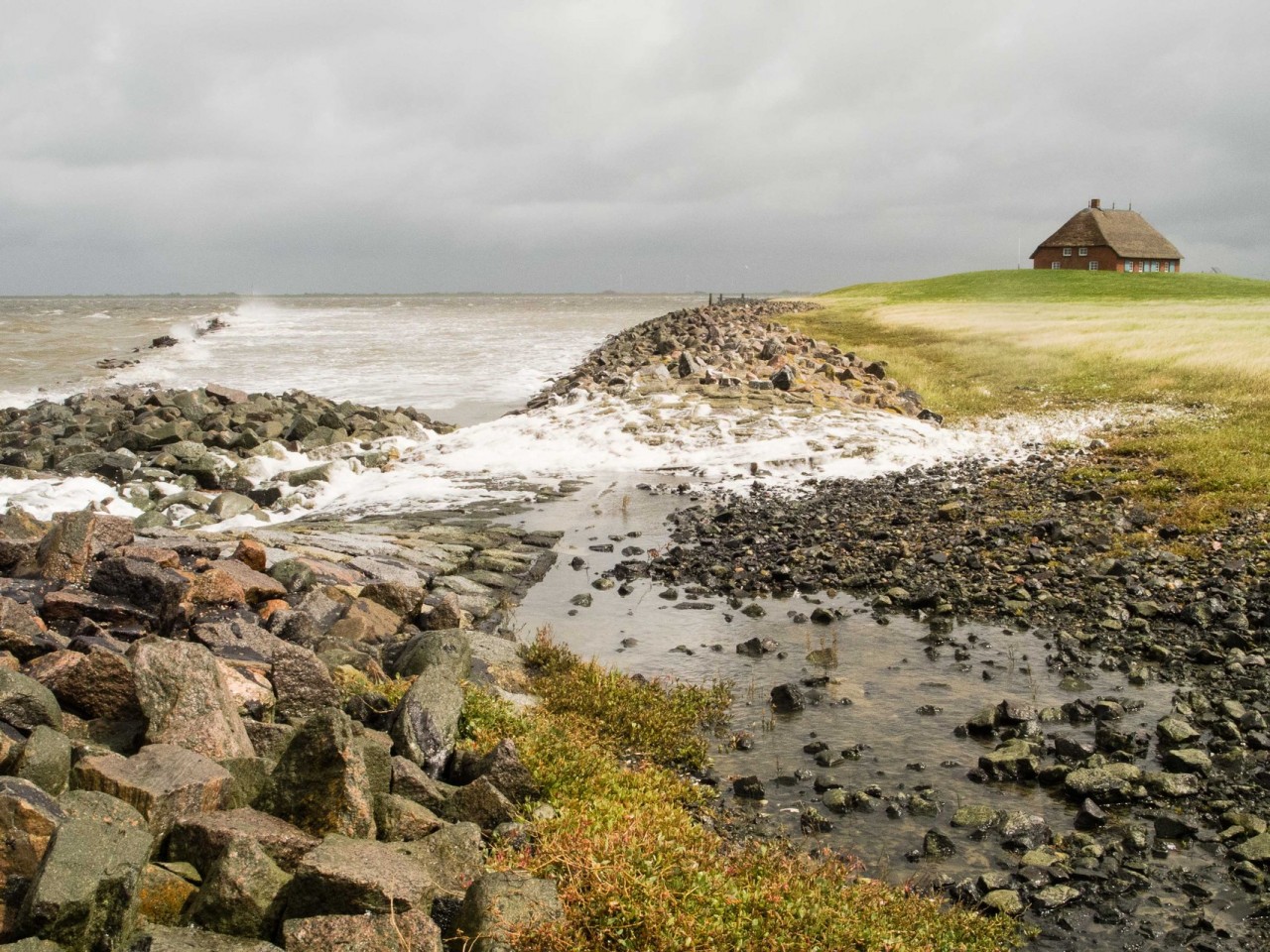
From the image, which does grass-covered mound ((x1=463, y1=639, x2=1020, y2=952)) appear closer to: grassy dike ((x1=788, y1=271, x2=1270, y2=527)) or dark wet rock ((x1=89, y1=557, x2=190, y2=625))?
dark wet rock ((x1=89, y1=557, x2=190, y2=625))

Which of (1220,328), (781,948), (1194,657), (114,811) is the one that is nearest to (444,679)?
(114,811)

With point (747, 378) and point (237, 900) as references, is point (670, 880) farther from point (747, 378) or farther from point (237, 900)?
point (747, 378)

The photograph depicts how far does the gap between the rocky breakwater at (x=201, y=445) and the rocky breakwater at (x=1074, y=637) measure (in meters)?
8.88

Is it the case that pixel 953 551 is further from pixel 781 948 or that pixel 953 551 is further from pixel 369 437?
pixel 369 437

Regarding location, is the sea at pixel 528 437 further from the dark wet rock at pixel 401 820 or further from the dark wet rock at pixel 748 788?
the dark wet rock at pixel 401 820

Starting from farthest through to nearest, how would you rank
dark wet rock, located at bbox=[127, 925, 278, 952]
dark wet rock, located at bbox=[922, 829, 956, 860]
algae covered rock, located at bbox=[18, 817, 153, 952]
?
dark wet rock, located at bbox=[922, 829, 956, 860] < dark wet rock, located at bbox=[127, 925, 278, 952] < algae covered rock, located at bbox=[18, 817, 153, 952]

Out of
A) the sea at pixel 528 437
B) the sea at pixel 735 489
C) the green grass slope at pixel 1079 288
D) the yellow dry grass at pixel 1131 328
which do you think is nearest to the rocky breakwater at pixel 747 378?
the sea at pixel 735 489

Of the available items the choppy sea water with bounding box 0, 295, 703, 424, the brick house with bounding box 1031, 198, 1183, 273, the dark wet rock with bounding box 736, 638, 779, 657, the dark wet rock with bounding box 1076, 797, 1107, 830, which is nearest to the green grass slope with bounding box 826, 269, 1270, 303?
the brick house with bounding box 1031, 198, 1183, 273

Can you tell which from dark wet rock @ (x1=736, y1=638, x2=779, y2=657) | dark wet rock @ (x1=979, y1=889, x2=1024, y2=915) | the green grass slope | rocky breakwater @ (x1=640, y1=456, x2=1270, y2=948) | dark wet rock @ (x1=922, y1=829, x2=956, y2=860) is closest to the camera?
dark wet rock @ (x1=979, y1=889, x2=1024, y2=915)

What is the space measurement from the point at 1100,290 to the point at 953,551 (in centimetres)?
8704

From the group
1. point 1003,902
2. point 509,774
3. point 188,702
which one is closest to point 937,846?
point 1003,902

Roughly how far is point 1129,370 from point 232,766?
3277 cm

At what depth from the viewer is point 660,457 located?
2158cm

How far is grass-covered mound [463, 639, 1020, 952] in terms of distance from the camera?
16.3 feet
